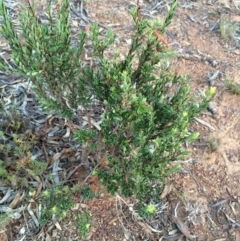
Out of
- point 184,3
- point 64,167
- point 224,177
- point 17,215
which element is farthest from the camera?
point 184,3

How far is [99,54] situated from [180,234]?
1.31m

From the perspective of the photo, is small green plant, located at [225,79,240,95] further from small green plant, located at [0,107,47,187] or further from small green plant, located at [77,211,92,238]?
small green plant, located at [77,211,92,238]

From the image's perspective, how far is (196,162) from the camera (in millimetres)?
3084

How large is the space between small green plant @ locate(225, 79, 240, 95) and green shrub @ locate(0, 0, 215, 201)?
4.55ft

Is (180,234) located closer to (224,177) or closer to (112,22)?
(224,177)

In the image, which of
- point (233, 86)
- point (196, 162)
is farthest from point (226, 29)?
point (196, 162)

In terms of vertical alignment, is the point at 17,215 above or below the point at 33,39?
below

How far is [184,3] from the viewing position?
4.32 metres

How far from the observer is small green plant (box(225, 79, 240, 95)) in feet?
11.5

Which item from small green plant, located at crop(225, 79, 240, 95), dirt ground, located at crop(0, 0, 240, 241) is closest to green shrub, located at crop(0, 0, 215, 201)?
dirt ground, located at crop(0, 0, 240, 241)

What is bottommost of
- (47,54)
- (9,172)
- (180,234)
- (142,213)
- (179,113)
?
(180,234)

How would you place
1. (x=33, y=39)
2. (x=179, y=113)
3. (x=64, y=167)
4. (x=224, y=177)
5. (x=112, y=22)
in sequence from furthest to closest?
(x=112, y=22), (x=224, y=177), (x=64, y=167), (x=179, y=113), (x=33, y=39)

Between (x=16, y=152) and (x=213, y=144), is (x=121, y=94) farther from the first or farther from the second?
(x=213, y=144)

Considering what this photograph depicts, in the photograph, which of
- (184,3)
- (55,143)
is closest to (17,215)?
(55,143)
